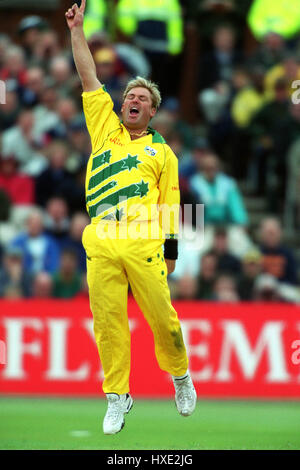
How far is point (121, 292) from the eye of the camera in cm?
838

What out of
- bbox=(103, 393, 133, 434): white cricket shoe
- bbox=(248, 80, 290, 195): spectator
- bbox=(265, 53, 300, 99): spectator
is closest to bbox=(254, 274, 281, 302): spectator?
bbox=(248, 80, 290, 195): spectator

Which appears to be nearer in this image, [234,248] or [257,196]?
[234,248]

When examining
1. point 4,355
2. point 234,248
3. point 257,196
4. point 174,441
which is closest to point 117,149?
point 174,441

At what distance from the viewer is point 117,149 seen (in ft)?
27.6

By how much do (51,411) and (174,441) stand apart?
2703 millimetres

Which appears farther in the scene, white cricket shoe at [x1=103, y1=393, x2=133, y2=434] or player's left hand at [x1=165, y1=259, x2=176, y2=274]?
player's left hand at [x1=165, y1=259, x2=176, y2=274]

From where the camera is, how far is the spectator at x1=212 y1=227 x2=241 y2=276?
13.9 metres

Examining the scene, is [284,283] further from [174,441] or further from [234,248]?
[174,441]

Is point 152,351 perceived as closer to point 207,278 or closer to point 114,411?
point 207,278

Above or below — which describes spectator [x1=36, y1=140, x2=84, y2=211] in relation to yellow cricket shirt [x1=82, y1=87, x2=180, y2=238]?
above

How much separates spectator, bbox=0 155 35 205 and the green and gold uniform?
6063 millimetres

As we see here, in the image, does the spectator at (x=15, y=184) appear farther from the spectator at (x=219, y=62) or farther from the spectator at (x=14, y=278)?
the spectator at (x=219, y=62)

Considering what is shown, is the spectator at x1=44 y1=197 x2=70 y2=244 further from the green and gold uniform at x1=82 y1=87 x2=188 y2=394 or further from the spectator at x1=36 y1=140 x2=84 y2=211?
the green and gold uniform at x1=82 y1=87 x2=188 y2=394

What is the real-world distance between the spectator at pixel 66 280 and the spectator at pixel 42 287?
8cm
